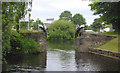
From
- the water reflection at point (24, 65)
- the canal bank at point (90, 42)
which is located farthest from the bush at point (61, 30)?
the water reflection at point (24, 65)

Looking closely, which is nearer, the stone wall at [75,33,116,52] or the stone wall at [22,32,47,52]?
the stone wall at [22,32,47,52]

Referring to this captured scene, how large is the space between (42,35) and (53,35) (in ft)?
146

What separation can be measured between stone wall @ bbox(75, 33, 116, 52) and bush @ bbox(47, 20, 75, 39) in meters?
41.5

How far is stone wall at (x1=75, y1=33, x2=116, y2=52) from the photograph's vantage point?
108ft

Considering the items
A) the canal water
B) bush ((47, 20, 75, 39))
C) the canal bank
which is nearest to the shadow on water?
the canal bank

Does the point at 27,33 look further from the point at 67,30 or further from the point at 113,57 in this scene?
the point at 67,30

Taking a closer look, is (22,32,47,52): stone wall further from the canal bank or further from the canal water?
the canal bank

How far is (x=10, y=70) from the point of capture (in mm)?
16969

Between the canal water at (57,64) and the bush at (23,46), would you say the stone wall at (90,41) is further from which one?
the bush at (23,46)

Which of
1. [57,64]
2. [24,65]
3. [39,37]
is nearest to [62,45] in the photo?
[39,37]

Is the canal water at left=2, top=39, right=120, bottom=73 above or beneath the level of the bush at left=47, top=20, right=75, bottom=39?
beneath

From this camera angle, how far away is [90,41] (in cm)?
3294

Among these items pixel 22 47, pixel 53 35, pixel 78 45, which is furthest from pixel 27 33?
pixel 53 35

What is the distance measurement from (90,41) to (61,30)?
43985 mm
